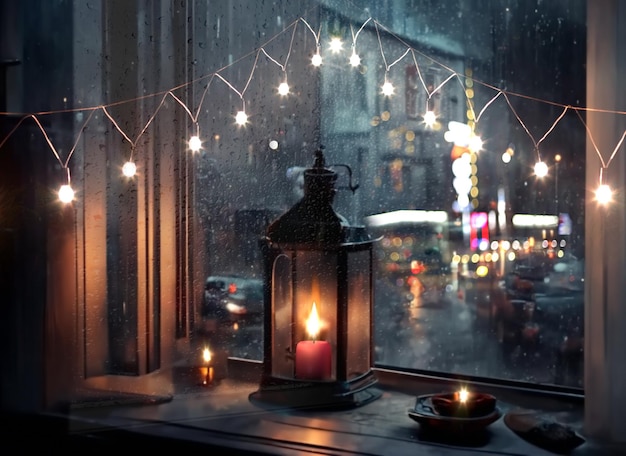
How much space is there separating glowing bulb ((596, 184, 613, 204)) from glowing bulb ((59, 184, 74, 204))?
30.5 inches

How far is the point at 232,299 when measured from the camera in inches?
41.1

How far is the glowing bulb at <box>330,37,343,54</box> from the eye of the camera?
0.99 m

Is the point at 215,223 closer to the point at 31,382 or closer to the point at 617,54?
the point at 31,382

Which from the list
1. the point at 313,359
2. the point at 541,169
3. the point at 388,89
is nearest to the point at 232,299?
the point at 313,359

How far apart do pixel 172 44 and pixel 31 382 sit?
60cm

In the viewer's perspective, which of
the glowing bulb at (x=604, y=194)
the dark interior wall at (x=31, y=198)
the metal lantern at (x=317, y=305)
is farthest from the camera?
the dark interior wall at (x=31, y=198)

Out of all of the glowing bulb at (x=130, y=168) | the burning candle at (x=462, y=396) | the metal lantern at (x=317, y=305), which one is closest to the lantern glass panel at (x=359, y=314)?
the metal lantern at (x=317, y=305)

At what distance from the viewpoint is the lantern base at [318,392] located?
91cm

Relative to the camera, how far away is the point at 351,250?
2.94 ft

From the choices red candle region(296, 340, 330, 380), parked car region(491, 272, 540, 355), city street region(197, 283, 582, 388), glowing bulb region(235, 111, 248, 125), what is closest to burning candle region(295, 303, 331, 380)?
red candle region(296, 340, 330, 380)

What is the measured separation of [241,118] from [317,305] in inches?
13.3

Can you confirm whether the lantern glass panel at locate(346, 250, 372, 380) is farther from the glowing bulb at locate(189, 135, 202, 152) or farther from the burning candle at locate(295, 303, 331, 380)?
the glowing bulb at locate(189, 135, 202, 152)

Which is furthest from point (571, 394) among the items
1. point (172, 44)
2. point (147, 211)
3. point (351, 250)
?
point (172, 44)

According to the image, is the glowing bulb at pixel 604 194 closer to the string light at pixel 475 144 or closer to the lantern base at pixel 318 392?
the string light at pixel 475 144
